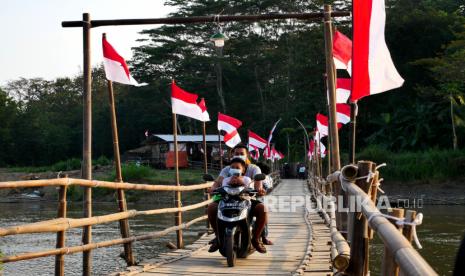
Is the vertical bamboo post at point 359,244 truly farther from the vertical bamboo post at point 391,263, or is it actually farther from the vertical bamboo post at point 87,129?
the vertical bamboo post at point 87,129

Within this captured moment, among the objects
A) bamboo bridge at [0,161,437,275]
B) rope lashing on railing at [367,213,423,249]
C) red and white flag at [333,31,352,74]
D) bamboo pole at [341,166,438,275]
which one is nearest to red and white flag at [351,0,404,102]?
bamboo bridge at [0,161,437,275]

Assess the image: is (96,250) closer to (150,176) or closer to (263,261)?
(263,261)

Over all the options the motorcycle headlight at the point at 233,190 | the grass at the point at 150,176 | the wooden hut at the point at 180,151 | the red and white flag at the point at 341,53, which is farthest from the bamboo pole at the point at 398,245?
the wooden hut at the point at 180,151

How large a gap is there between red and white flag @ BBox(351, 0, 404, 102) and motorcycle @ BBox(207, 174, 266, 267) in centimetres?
147

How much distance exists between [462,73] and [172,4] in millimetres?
21846

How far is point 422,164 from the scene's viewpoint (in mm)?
34250

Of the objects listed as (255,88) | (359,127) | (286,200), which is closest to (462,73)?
(359,127)

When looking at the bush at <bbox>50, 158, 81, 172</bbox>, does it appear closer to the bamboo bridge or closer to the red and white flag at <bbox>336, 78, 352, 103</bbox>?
the red and white flag at <bbox>336, 78, 352, 103</bbox>

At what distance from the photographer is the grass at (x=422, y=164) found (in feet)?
111

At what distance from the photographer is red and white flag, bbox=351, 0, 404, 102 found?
5977 mm

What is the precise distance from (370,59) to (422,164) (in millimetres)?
29560

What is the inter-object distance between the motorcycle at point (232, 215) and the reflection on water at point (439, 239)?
5.26m

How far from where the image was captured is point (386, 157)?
35.2 meters

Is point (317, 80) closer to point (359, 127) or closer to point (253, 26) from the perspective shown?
point (359, 127)
